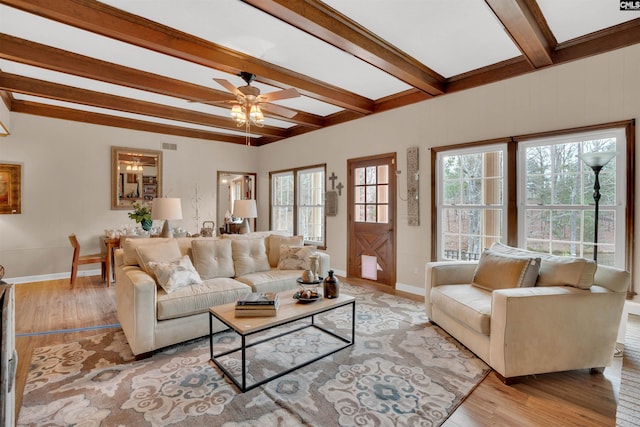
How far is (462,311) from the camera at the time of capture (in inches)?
107

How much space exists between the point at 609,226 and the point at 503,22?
2.21 metres

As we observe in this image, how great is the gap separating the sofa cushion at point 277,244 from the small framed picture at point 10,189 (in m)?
4.34

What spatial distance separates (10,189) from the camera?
5.03m

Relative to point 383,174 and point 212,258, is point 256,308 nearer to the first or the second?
point 212,258

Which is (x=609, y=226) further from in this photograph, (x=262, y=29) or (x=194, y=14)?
(x=194, y=14)

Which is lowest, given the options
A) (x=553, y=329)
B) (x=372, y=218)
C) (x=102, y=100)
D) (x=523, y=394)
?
(x=523, y=394)

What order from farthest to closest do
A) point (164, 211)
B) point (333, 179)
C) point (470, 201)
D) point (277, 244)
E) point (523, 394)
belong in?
point (333, 179) → point (277, 244) → point (164, 211) → point (470, 201) → point (523, 394)

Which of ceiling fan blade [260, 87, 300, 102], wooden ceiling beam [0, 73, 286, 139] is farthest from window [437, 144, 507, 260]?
wooden ceiling beam [0, 73, 286, 139]

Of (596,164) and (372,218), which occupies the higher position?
(596,164)

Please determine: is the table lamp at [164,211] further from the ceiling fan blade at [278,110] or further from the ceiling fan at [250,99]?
the ceiling fan blade at [278,110]

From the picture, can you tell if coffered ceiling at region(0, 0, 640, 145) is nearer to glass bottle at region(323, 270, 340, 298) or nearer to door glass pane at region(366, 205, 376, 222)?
door glass pane at region(366, 205, 376, 222)

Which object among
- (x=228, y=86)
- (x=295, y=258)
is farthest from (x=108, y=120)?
(x=295, y=258)

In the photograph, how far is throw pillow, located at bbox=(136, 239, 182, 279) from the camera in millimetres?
3125

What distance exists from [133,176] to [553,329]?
6805mm
